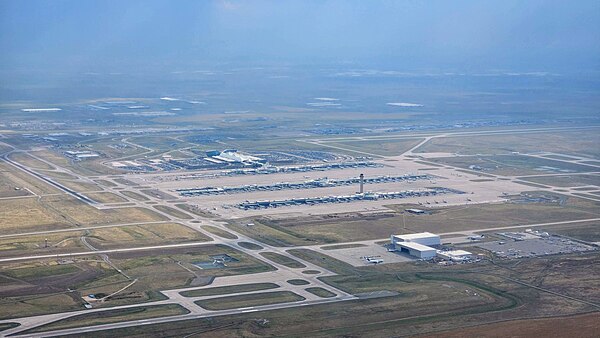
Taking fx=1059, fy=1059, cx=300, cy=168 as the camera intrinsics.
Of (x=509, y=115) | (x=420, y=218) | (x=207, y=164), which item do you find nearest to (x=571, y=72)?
(x=509, y=115)

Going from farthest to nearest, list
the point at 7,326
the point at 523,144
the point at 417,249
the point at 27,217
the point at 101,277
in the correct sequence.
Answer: the point at 523,144 < the point at 27,217 < the point at 417,249 < the point at 101,277 < the point at 7,326

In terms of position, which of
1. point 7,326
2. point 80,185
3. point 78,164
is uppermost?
point 78,164

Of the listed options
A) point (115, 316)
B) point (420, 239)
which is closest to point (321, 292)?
point (115, 316)

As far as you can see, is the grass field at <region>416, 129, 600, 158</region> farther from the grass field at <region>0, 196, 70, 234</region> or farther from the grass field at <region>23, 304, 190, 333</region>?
the grass field at <region>23, 304, 190, 333</region>

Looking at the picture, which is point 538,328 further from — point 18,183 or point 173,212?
point 18,183

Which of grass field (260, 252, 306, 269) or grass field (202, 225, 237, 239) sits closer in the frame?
grass field (260, 252, 306, 269)

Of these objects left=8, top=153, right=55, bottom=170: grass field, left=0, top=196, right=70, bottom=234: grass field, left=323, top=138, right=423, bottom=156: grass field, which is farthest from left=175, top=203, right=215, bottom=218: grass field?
A: left=323, top=138, right=423, bottom=156: grass field

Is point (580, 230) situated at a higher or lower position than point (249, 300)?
higher
